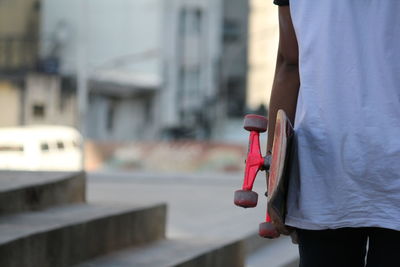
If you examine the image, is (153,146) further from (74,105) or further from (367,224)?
(367,224)

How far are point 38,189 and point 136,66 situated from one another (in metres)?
39.0

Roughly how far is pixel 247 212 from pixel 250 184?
21.5ft

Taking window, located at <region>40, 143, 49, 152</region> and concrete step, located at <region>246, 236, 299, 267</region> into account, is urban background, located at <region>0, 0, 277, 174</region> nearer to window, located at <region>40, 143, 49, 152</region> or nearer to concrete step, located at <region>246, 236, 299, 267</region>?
window, located at <region>40, 143, 49, 152</region>

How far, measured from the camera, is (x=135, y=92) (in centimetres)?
4328

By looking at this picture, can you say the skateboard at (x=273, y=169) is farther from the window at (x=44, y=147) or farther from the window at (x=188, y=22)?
the window at (x=188, y=22)

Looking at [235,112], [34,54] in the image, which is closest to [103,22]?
[34,54]

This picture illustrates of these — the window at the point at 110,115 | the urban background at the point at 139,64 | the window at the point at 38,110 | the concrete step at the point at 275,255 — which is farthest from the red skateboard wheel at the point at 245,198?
the window at the point at 110,115

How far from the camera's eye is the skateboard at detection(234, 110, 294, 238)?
2146 mm

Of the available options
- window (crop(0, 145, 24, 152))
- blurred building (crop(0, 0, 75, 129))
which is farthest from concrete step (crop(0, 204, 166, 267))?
blurred building (crop(0, 0, 75, 129))

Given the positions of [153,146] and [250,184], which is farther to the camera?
[153,146]

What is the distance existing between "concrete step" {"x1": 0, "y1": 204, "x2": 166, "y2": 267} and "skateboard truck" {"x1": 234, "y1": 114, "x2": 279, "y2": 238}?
50.8 inches

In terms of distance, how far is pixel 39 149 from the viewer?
30094mm

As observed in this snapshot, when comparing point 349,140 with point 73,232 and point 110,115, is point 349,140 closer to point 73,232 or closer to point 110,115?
point 73,232

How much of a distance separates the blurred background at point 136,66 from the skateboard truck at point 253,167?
35105 millimetres
